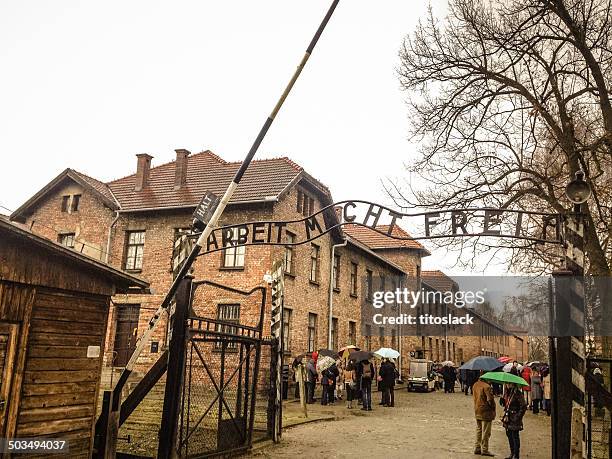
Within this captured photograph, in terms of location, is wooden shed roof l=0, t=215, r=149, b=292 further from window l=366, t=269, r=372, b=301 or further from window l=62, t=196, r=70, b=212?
window l=366, t=269, r=372, b=301

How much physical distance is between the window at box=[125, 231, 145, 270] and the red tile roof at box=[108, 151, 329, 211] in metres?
1.26

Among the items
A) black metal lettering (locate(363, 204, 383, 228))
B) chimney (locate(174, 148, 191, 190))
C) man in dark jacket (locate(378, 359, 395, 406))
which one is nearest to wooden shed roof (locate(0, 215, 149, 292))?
black metal lettering (locate(363, 204, 383, 228))

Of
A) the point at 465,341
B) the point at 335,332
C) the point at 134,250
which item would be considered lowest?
the point at 335,332

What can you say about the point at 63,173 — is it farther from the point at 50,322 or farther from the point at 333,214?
the point at 50,322

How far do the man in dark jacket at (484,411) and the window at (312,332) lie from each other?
49.3 ft

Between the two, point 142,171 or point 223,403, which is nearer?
point 223,403

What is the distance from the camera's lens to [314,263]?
27516 millimetres

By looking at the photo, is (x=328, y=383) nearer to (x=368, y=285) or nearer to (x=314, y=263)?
(x=314, y=263)

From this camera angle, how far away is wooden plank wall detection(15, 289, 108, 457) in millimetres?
7973

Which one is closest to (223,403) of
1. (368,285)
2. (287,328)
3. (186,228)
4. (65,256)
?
(65,256)

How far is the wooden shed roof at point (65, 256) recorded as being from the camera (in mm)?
7498

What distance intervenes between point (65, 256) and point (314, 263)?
64.6 feet

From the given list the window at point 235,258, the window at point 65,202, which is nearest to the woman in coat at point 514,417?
the window at point 235,258

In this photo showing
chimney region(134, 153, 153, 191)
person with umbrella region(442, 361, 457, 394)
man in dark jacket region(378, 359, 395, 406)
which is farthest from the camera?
person with umbrella region(442, 361, 457, 394)
